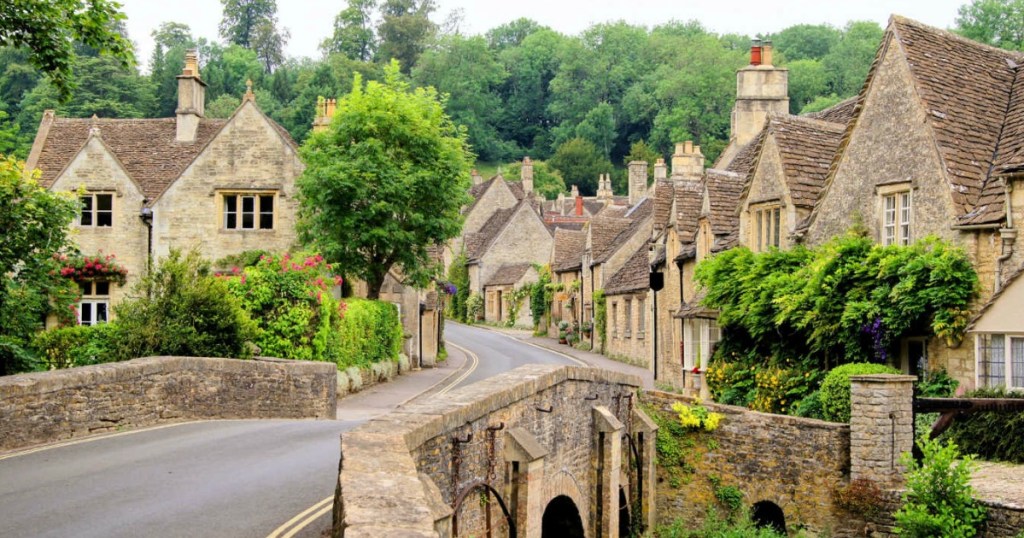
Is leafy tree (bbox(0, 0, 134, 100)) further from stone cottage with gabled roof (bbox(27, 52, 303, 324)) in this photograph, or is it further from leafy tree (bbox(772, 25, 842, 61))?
leafy tree (bbox(772, 25, 842, 61))

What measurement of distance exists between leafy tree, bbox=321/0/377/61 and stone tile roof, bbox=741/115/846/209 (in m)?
125

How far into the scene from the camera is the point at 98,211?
39062 mm

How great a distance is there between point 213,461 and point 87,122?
29931mm

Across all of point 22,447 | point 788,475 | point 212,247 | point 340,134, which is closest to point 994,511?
point 788,475

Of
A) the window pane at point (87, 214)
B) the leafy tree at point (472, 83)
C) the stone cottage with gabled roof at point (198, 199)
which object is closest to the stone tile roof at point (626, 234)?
the stone cottage with gabled roof at point (198, 199)

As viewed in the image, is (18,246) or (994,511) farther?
(18,246)

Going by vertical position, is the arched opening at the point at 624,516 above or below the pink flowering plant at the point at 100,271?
below

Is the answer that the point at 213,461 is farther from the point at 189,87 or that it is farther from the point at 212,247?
the point at 189,87

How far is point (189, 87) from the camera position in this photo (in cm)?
4112

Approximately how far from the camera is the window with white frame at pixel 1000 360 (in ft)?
69.4

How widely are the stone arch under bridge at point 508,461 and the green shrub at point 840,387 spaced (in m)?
3.54

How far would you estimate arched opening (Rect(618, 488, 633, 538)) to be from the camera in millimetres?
23906

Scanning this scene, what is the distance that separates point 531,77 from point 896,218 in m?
118

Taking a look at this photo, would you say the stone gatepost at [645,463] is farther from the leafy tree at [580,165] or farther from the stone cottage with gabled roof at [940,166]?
the leafy tree at [580,165]
